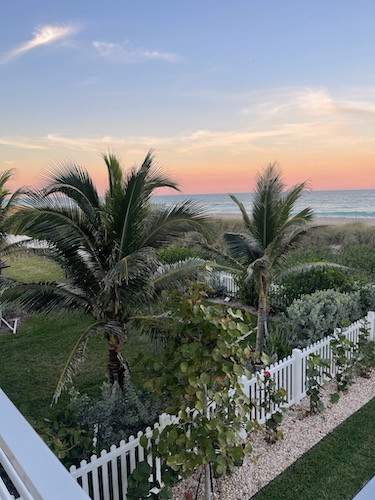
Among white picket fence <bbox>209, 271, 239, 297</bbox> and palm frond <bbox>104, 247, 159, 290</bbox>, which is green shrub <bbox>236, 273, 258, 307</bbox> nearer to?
white picket fence <bbox>209, 271, 239, 297</bbox>

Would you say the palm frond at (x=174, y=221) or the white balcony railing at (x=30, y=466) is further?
the palm frond at (x=174, y=221)

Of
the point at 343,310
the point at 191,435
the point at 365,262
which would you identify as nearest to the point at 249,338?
the point at 343,310

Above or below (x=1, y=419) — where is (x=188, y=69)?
above

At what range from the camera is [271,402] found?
5.67 metres

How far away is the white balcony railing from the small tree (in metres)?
1.97

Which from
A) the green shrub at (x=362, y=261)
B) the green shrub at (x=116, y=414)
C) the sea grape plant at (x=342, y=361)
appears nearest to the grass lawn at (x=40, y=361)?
the green shrub at (x=116, y=414)

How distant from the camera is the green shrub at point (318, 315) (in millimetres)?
8164

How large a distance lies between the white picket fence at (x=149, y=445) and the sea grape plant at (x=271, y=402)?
59 mm

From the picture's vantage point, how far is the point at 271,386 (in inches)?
215

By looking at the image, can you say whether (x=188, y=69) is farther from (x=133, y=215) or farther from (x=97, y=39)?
(x=133, y=215)

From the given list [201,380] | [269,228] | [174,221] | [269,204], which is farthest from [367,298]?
[201,380]

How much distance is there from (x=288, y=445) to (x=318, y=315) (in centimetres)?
375

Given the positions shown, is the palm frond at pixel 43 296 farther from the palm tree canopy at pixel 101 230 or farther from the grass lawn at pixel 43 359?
the grass lawn at pixel 43 359

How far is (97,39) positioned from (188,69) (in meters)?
3.37
